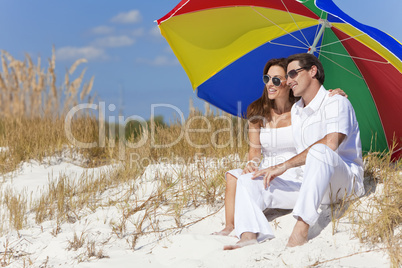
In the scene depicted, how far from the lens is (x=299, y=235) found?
3.37 metres

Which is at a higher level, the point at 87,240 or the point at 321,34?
the point at 321,34

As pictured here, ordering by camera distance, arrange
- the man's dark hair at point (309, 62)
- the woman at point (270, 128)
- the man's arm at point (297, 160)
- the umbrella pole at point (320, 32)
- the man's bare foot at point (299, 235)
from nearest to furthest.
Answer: the man's bare foot at point (299, 235) < the man's arm at point (297, 160) < the man's dark hair at point (309, 62) < the woman at point (270, 128) < the umbrella pole at point (320, 32)

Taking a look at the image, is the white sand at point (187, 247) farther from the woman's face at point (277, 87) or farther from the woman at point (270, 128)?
the woman's face at point (277, 87)

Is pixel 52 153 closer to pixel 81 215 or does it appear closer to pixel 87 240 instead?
pixel 81 215

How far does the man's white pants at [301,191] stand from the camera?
10.9ft

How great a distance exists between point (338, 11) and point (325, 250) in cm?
207

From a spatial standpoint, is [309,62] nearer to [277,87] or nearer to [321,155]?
[277,87]

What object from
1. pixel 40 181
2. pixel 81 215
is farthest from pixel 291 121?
pixel 40 181

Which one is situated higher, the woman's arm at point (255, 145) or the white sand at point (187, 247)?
the woman's arm at point (255, 145)

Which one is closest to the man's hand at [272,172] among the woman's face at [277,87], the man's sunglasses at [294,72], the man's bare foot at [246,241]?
the man's bare foot at [246,241]

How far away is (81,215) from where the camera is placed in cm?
491

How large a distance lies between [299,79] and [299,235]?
1.35 metres

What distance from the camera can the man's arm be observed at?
11.7 ft

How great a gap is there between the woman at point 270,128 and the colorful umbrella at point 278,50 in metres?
0.82
